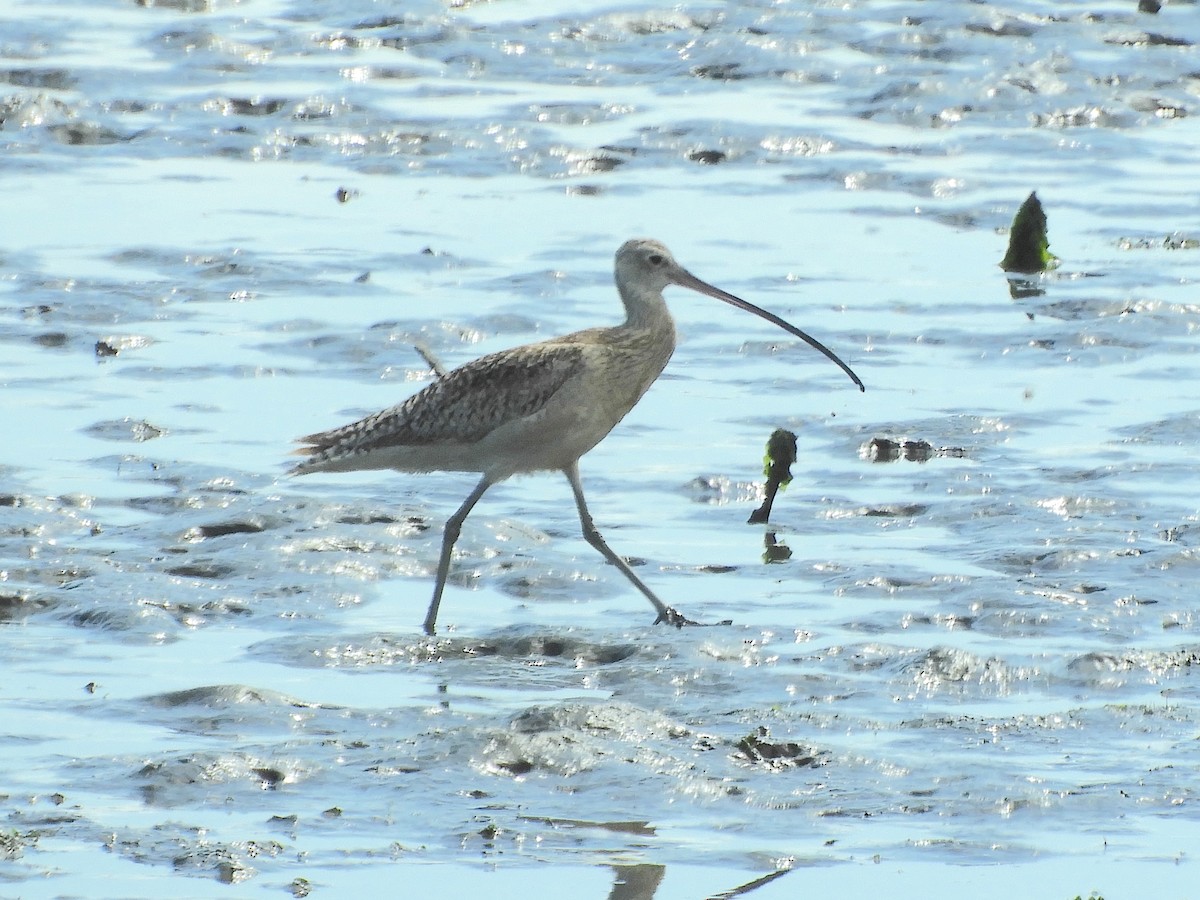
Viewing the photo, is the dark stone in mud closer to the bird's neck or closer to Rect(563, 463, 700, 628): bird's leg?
Rect(563, 463, 700, 628): bird's leg

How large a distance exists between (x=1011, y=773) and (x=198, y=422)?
198 inches

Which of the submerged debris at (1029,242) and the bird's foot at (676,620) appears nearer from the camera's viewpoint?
the bird's foot at (676,620)

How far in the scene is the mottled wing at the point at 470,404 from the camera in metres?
8.89

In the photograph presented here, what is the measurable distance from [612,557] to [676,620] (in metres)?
0.56

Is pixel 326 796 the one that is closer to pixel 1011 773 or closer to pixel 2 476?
pixel 1011 773

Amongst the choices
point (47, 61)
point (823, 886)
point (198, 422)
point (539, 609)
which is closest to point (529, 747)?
point (823, 886)

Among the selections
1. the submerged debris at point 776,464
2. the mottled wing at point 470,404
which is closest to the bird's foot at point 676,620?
the mottled wing at point 470,404

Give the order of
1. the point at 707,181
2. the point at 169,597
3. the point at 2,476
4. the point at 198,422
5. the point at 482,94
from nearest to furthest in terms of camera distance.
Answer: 1. the point at 169,597
2. the point at 2,476
3. the point at 198,422
4. the point at 707,181
5. the point at 482,94

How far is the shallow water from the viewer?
6.32 m

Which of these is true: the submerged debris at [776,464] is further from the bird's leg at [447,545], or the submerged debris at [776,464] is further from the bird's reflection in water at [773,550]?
the bird's leg at [447,545]

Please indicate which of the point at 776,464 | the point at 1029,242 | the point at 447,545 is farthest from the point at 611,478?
the point at 1029,242

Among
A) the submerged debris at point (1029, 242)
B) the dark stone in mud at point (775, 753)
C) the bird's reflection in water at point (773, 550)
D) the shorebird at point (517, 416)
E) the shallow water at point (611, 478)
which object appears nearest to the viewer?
the shallow water at point (611, 478)

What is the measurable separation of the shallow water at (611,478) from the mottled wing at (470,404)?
386 mm

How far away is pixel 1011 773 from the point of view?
6.63 meters
